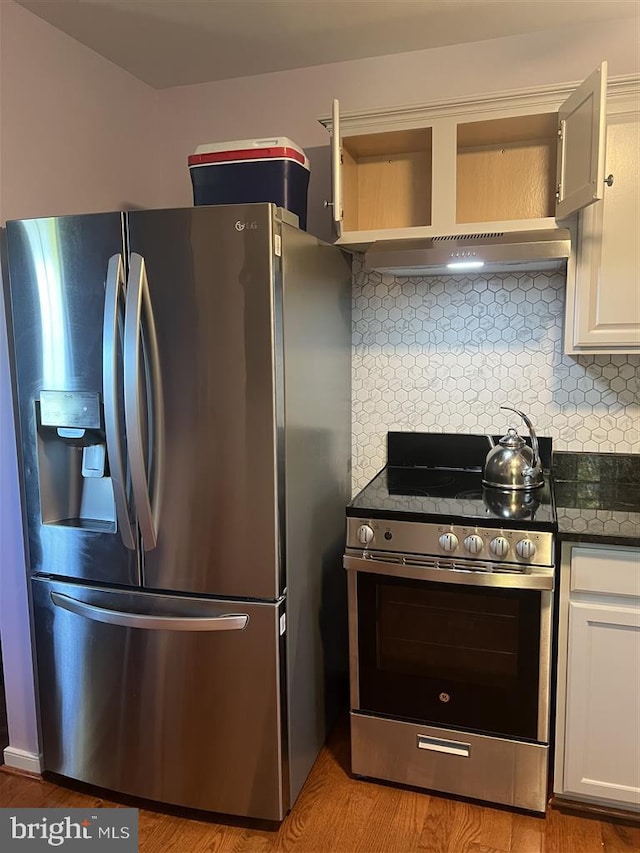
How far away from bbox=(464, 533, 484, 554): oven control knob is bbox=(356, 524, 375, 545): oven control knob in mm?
286

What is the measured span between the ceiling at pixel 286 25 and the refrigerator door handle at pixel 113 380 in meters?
0.95

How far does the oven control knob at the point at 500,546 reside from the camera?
6.26 feet

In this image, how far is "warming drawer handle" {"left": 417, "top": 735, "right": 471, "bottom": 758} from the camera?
2080mm

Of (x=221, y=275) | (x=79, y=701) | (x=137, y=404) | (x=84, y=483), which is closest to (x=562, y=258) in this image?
(x=221, y=275)

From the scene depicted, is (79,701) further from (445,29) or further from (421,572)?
(445,29)

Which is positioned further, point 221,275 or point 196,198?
point 196,198

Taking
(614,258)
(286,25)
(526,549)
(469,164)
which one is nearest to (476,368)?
(614,258)

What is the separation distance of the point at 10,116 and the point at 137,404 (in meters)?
1.05

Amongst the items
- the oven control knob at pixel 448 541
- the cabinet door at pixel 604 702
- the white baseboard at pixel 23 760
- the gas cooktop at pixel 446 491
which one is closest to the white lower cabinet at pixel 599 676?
the cabinet door at pixel 604 702

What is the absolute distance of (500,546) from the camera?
1.91 metres

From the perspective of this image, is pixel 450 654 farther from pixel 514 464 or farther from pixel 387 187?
pixel 387 187

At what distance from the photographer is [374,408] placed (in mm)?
2664

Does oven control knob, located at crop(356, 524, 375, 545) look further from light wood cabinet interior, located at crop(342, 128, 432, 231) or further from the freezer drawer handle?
light wood cabinet interior, located at crop(342, 128, 432, 231)

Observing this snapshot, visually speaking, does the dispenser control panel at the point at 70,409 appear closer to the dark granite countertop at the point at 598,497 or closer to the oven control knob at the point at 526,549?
the oven control knob at the point at 526,549
